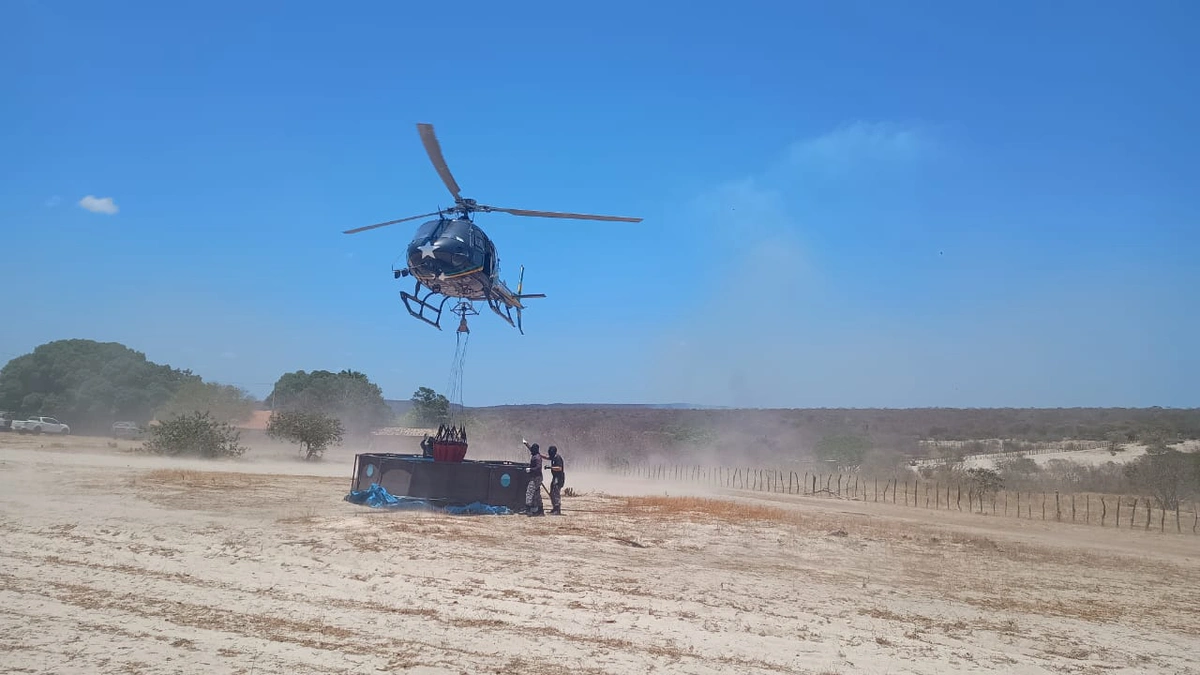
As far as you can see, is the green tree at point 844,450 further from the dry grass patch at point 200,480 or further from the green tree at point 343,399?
the green tree at point 343,399

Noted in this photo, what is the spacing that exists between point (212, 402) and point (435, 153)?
54909mm

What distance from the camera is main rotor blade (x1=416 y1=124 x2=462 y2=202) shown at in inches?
618

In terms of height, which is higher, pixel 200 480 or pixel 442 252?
pixel 442 252

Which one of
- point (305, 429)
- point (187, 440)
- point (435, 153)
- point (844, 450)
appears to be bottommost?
point (187, 440)

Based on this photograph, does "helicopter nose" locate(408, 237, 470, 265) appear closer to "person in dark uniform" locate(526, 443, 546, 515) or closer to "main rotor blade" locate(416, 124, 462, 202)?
"main rotor blade" locate(416, 124, 462, 202)

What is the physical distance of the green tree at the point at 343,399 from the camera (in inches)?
2761

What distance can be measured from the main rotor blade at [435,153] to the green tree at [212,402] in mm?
50959

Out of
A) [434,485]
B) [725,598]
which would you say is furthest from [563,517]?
[725,598]

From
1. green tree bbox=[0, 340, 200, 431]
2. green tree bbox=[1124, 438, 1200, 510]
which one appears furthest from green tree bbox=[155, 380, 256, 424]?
green tree bbox=[1124, 438, 1200, 510]

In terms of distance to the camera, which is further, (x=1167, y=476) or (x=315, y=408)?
(x=315, y=408)

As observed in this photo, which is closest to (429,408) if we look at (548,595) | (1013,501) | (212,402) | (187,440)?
(212,402)

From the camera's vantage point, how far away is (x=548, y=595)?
412 inches

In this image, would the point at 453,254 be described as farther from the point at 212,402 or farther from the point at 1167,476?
the point at 212,402

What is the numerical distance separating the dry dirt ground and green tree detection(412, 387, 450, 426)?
4878 centimetres
